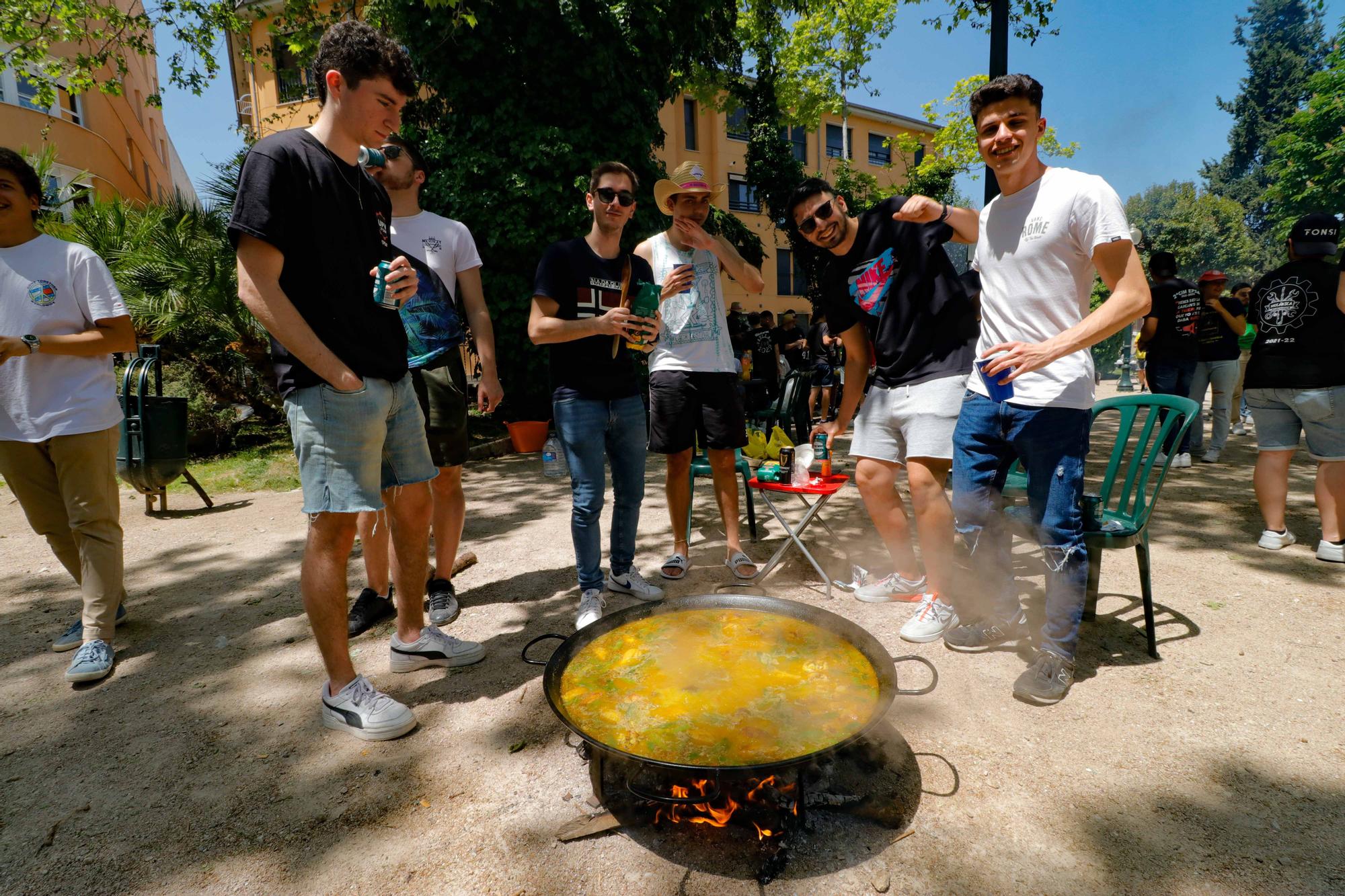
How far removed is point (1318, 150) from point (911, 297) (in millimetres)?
39243

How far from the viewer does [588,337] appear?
3.19 meters

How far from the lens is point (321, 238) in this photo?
209cm

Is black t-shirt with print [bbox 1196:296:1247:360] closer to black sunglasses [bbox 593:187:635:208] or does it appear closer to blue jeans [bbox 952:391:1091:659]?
blue jeans [bbox 952:391:1091:659]

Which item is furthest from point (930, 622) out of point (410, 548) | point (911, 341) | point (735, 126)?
point (735, 126)

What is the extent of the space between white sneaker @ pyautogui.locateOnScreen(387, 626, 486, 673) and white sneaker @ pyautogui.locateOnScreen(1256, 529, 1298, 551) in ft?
16.1

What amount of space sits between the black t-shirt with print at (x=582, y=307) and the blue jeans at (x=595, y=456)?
0.28 ft

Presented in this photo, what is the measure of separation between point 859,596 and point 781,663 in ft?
4.89

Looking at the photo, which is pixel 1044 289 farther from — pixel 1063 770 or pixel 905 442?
pixel 1063 770

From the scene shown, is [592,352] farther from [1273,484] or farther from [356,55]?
[1273,484]

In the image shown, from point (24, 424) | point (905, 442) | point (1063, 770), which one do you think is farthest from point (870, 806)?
point (24, 424)

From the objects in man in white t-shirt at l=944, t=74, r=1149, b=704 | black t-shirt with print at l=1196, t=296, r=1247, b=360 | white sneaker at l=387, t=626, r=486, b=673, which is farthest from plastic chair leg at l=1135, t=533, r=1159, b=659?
black t-shirt with print at l=1196, t=296, r=1247, b=360

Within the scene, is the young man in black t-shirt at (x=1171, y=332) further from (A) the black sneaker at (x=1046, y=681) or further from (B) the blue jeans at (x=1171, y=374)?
(A) the black sneaker at (x=1046, y=681)

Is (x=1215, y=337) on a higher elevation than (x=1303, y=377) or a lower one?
higher

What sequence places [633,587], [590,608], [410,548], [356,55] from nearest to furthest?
[356,55] < [410,548] < [590,608] < [633,587]
